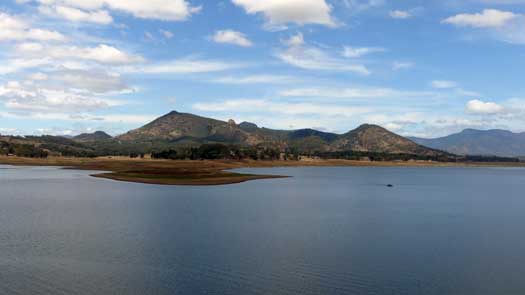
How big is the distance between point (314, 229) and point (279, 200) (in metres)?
39.0

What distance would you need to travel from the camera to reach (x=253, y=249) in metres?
48.8

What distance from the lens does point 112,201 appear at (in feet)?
301

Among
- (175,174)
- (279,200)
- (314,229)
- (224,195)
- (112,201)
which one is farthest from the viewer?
(175,174)

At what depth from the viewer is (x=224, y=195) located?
4301 inches

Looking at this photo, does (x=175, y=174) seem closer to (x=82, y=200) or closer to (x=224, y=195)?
(x=224, y=195)

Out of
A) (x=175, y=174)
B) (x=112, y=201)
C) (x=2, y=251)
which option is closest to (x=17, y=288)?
(x=2, y=251)

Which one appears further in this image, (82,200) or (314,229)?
(82,200)

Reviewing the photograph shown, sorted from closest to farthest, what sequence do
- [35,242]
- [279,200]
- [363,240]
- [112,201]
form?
[35,242], [363,240], [112,201], [279,200]

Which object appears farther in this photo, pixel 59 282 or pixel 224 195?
pixel 224 195

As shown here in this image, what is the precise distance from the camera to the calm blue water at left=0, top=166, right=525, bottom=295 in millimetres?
36781

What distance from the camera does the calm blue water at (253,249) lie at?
121ft

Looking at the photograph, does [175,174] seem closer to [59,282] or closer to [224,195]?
[224,195]

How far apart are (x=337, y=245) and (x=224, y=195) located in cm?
6025

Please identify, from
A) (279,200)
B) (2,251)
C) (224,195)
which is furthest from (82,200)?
(2,251)
